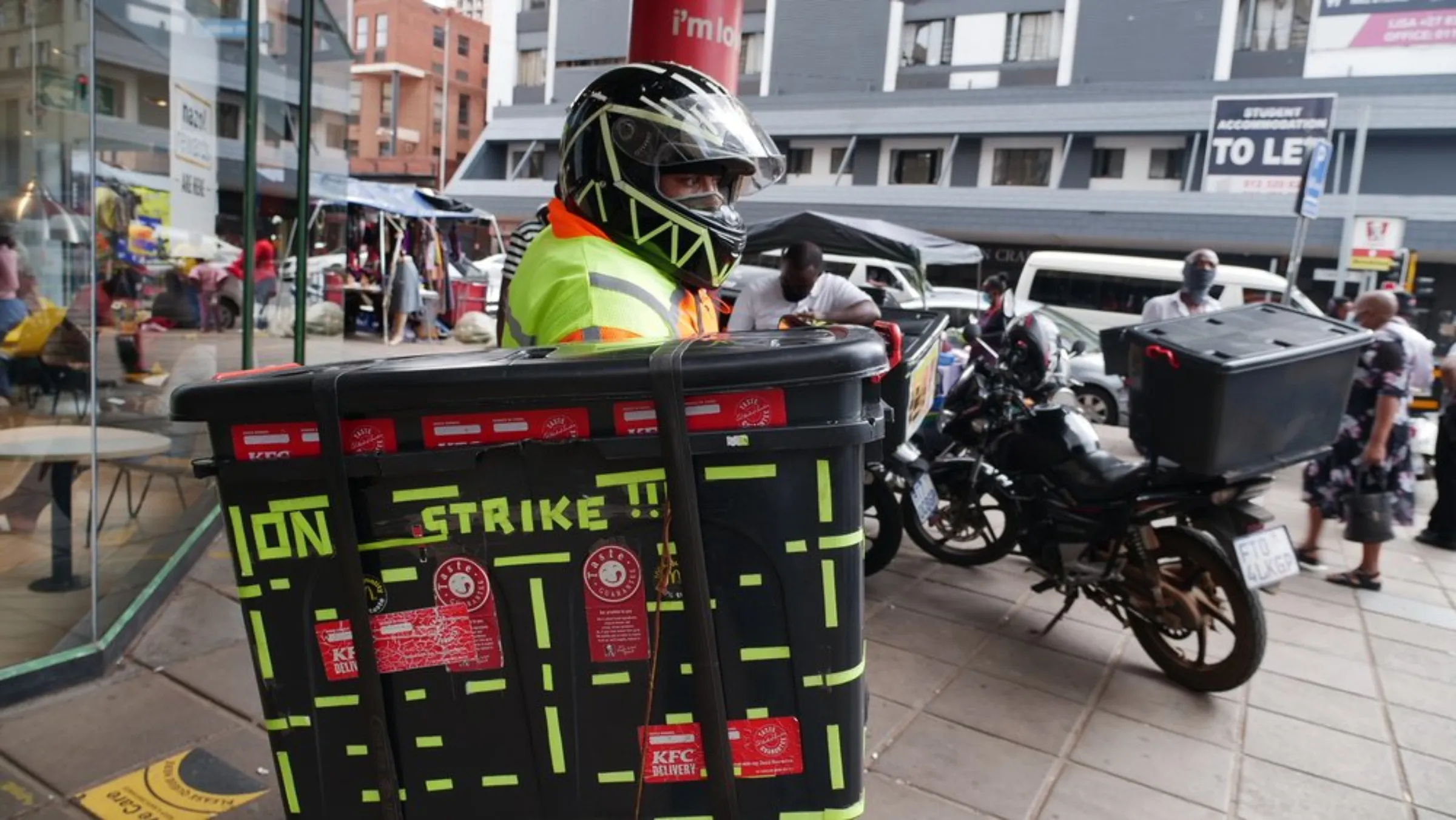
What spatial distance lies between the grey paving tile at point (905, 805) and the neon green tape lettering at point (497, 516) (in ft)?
6.70

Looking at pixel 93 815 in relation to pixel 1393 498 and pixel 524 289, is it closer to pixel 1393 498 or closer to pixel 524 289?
pixel 524 289

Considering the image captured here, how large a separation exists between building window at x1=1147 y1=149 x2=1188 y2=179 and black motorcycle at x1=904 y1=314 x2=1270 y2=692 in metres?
24.4

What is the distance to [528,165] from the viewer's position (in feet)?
125

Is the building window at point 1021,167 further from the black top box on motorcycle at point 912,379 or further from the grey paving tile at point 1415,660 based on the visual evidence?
the black top box on motorcycle at point 912,379

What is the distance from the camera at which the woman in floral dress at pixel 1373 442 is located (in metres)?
5.36

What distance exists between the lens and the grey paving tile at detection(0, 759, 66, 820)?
268 centimetres

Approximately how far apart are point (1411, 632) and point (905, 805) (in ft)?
11.6

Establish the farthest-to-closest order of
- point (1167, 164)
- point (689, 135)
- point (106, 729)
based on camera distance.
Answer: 1. point (1167, 164)
2. point (106, 729)
3. point (689, 135)

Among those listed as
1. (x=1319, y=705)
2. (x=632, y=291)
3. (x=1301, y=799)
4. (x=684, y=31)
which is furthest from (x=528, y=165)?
(x=632, y=291)

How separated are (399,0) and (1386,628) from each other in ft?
182

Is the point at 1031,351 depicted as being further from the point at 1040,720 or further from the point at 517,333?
the point at 517,333

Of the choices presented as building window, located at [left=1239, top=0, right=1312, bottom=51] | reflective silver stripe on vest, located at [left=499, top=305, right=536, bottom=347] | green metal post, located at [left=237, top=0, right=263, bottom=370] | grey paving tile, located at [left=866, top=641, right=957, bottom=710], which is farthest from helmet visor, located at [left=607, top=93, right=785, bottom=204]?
building window, located at [left=1239, top=0, right=1312, bottom=51]

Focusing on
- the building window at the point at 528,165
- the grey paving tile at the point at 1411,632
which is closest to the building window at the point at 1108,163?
the building window at the point at 528,165

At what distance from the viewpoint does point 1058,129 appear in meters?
27.0
